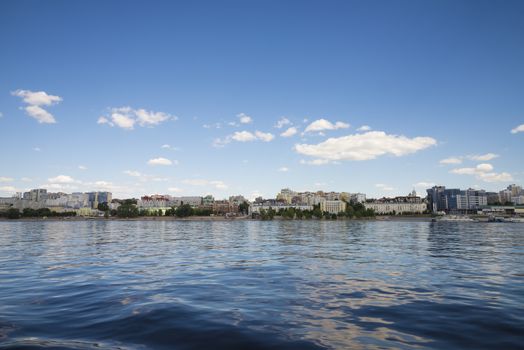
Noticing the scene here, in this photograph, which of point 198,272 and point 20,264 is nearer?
point 198,272

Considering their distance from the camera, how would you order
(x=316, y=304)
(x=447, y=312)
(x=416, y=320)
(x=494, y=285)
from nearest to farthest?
(x=416, y=320)
(x=447, y=312)
(x=316, y=304)
(x=494, y=285)

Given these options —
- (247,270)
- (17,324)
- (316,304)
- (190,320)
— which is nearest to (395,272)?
(247,270)

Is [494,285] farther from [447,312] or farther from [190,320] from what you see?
[190,320]

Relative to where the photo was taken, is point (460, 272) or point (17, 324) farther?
point (460, 272)

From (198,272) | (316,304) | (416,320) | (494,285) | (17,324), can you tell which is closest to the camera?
(17,324)

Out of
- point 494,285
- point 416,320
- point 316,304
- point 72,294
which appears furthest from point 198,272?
point 494,285

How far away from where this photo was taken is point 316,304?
14.1 m

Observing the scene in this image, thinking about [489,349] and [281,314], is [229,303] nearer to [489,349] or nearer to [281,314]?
[281,314]

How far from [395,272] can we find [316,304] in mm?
10747

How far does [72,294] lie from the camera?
15992 mm

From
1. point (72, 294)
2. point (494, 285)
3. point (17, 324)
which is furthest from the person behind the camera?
point (494, 285)

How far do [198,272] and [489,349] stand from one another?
1638 centimetres

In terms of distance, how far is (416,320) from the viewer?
39.1 ft

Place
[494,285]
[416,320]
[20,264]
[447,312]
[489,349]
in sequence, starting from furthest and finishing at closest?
[20,264] < [494,285] < [447,312] < [416,320] < [489,349]
